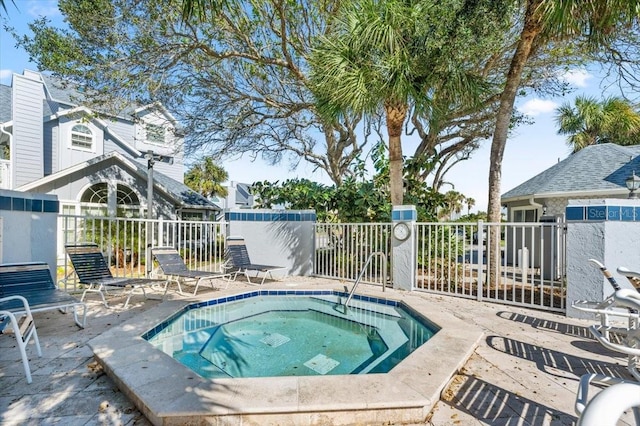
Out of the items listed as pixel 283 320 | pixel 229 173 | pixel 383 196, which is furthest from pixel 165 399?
pixel 229 173

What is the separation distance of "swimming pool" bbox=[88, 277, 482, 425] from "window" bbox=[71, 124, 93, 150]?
15.4 m

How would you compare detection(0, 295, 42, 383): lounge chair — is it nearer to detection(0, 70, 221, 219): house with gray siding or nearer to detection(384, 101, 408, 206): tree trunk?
detection(384, 101, 408, 206): tree trunk

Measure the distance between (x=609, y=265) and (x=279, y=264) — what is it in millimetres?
7256

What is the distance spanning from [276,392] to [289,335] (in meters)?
2.50

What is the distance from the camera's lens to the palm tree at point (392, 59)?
22.9 ft

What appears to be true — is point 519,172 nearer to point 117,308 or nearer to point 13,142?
point 117,308

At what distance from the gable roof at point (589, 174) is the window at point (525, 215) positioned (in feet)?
3.14

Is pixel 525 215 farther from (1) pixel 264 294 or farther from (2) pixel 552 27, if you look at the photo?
(1) pixel 264 294

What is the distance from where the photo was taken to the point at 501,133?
24.2 feet

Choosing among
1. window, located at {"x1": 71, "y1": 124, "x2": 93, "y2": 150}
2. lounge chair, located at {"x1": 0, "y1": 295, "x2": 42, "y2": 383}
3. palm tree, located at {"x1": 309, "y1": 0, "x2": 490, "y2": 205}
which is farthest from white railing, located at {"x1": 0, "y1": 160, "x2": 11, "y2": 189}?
palm tree, located at {"x1": 309, "y1": 0, "x2": 490, "y2": 205}

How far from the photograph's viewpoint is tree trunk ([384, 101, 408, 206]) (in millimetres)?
7784

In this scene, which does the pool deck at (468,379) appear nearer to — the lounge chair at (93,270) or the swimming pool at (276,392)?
the swimming pool at (276,392)

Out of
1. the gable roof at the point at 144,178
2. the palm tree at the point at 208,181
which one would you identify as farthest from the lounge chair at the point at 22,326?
the palm tree at the point at 208,181

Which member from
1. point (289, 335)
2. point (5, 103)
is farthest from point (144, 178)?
point (289, 335)
